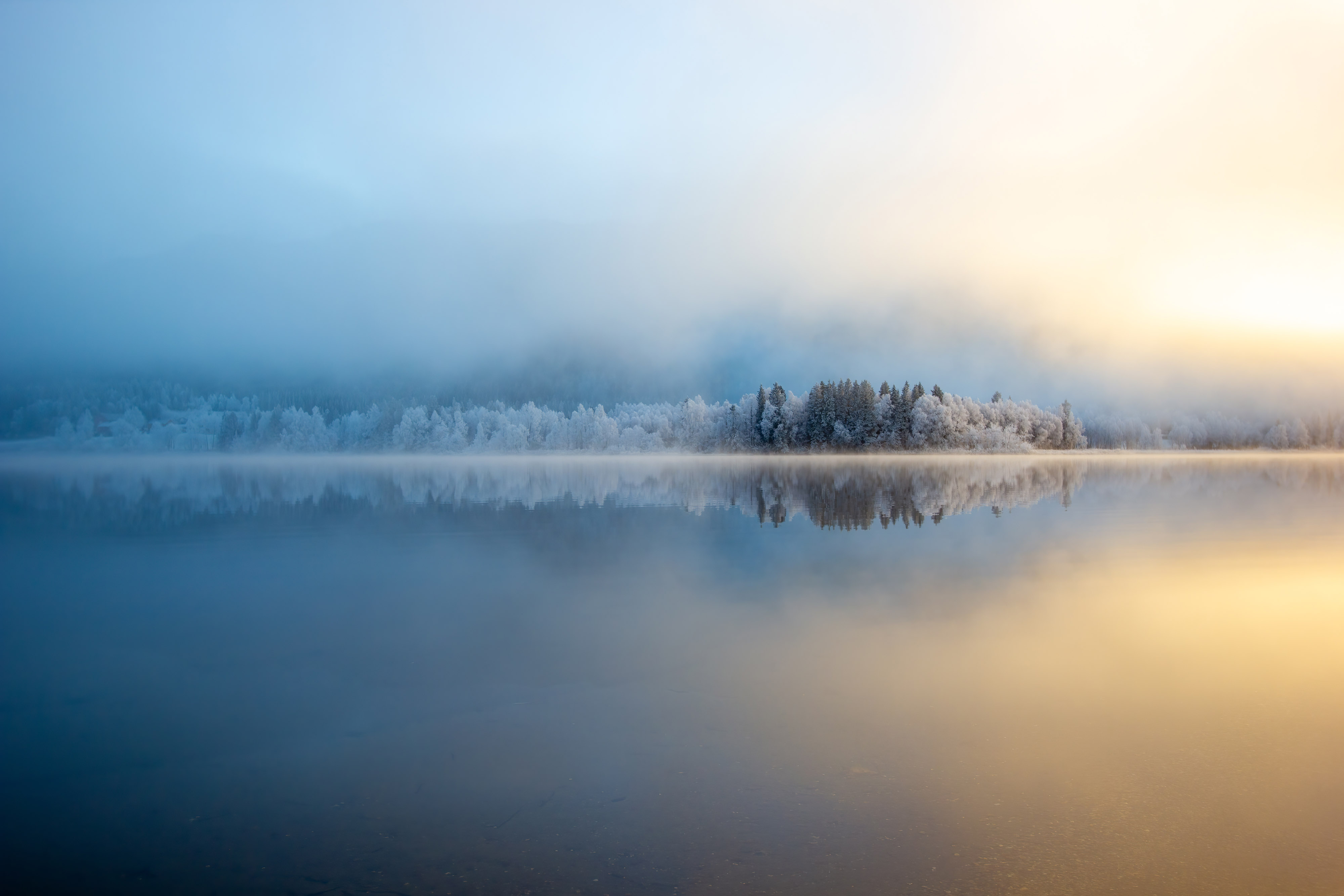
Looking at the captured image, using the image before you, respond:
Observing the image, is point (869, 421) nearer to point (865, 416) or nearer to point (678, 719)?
point (865, 416)

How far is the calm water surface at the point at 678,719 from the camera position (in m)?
6.05

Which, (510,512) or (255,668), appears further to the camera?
(510,512)

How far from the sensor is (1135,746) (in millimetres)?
8070

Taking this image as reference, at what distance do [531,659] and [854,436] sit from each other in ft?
388

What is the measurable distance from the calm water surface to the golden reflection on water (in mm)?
39

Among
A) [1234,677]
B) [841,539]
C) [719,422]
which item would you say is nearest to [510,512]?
[841,539]

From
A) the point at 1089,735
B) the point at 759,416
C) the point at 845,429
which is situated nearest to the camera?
the point at 1089,735

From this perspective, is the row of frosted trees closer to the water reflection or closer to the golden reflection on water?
the water reflection

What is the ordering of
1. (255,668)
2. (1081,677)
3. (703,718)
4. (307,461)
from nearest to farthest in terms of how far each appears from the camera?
1. (703,718)
2. (1081,677)
3. (255,668)
4. (307,461)

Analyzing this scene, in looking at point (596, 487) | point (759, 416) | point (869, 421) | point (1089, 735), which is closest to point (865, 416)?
point (869, 421)

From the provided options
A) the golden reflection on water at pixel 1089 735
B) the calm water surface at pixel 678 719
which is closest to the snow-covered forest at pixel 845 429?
the calm water surface at pixel 678 719

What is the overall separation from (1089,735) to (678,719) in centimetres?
430

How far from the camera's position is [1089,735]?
8.40 meters

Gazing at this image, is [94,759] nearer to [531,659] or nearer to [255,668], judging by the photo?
[255,668]
